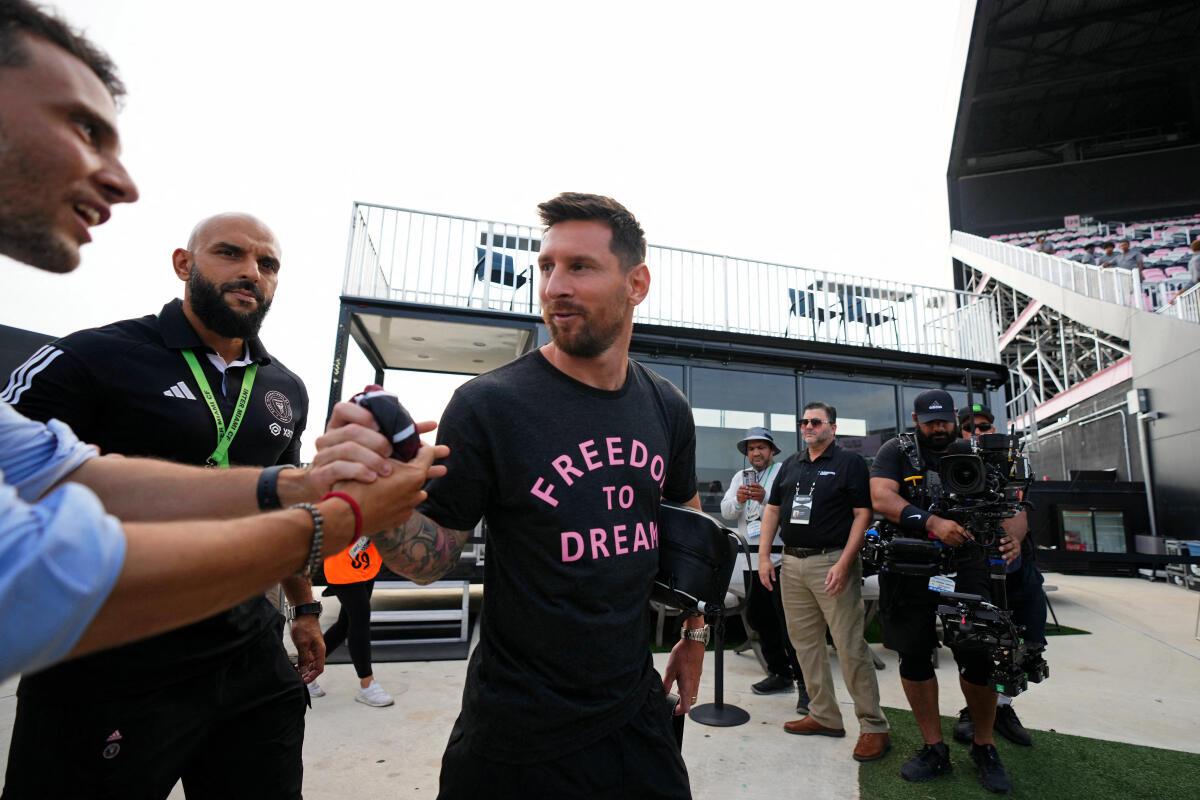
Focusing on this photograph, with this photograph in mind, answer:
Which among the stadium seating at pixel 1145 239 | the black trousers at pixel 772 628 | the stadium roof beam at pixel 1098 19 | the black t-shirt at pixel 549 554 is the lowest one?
the black trousers at pixel 772 628

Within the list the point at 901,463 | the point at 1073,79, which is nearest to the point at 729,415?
the point at 901,463

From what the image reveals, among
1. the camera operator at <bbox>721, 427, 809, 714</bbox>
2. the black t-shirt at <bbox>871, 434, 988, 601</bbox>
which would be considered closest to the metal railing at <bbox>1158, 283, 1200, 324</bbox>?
the camera operator at <bbox>721, 427, 809, 714</bbox>

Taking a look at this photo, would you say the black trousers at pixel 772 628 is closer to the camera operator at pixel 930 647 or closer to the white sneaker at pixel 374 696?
the camera operator at pixel 930 647

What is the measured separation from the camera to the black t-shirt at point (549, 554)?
4.92 feet

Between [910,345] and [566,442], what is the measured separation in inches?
434

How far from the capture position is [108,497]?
1180 mm

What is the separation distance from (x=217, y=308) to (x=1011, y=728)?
17.6 feet

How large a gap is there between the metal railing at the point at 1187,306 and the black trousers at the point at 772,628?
13.7 meters

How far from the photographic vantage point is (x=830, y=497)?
4547 mm

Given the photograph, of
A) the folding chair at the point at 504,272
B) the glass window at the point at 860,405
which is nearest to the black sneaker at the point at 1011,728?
the glass window at the point at 860,405

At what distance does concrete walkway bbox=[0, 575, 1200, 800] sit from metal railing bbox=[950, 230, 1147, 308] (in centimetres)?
1362

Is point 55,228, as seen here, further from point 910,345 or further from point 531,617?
point 910,345

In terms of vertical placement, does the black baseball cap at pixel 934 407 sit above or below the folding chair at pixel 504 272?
below

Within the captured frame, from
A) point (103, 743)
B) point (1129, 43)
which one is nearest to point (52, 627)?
point (103, 743)
